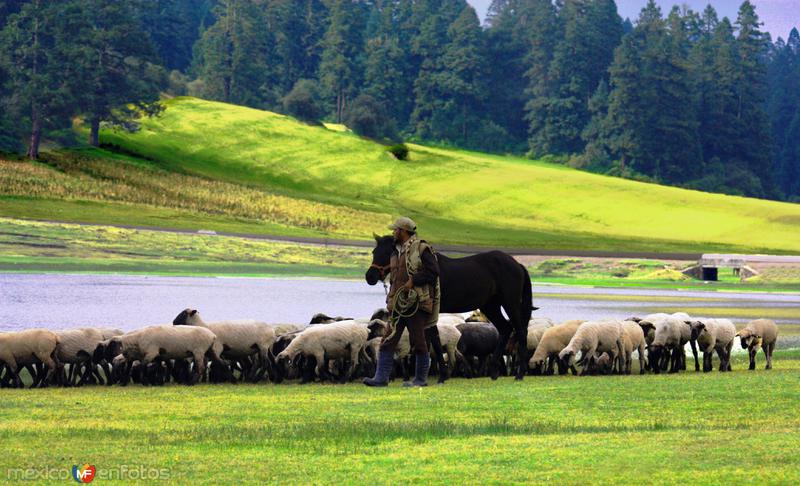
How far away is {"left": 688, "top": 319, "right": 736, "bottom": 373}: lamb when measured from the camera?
24.2 m

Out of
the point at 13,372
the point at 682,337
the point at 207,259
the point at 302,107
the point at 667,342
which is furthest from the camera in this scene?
the point at 302,107

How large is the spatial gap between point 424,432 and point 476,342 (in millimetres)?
8931

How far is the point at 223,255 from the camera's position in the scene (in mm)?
71875

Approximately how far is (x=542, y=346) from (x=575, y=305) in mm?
25385

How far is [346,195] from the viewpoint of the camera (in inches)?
4412

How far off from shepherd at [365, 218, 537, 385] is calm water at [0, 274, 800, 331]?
13520mm

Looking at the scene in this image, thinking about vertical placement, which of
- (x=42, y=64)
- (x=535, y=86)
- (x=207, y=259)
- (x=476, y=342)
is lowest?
(x=207, y=259)

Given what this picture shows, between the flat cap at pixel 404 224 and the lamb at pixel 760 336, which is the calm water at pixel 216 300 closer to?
the flat cap at pixel 404 224

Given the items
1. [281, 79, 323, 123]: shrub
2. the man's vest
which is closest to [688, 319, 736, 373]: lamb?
the man's vest

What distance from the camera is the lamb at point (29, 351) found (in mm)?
20078

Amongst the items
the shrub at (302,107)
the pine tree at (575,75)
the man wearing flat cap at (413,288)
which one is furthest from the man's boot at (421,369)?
the pine tree at (575,75)

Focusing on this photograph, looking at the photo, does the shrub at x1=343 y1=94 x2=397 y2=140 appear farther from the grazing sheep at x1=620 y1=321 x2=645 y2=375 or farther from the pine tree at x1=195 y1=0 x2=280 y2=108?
the grazing sheep at x1=620 y1=321 x2=645 y2=375

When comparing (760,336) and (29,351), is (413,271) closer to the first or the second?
(29,351)

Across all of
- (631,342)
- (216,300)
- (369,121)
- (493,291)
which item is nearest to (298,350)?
(493,291)
